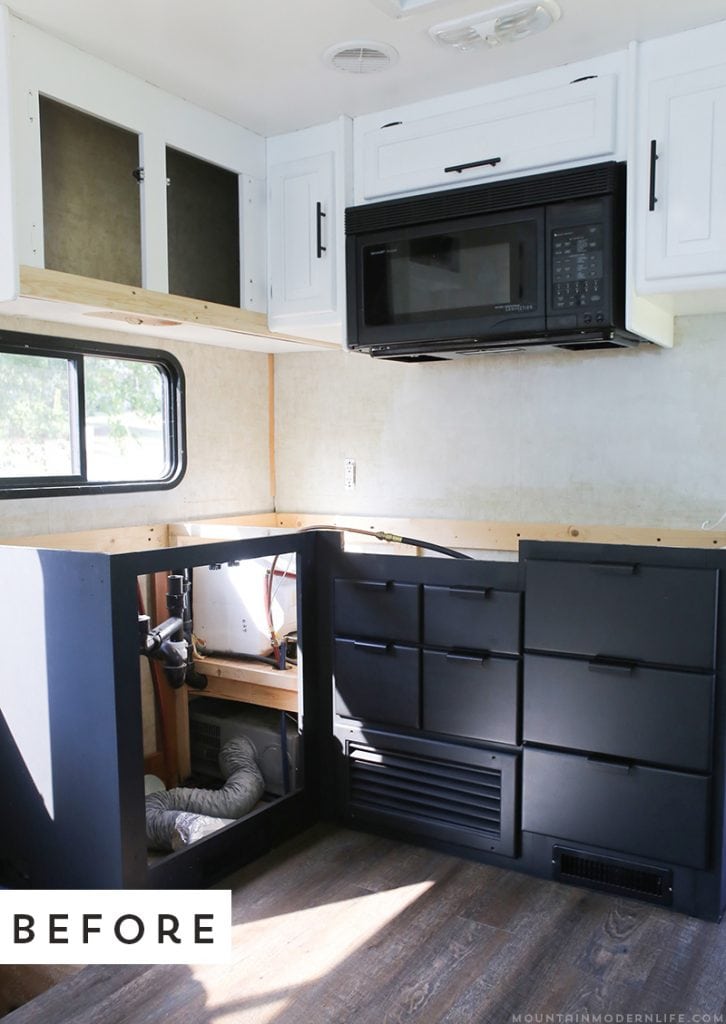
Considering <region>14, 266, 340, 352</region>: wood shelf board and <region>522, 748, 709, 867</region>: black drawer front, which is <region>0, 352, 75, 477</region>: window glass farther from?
<region>522, 748, 709, 867</region>: black drawer front

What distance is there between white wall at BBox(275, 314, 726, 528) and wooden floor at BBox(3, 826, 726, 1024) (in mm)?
1332

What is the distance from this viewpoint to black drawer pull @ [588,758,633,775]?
85.0 inches

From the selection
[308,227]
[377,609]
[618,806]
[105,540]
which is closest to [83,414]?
[105,540]

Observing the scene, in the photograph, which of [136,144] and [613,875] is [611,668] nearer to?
[613,875]

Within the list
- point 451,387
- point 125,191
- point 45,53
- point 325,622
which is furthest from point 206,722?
point 45,53

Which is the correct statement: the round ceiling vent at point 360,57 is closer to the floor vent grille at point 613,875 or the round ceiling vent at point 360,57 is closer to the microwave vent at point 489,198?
the microwave vent at point 489,198

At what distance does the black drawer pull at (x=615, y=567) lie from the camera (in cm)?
214

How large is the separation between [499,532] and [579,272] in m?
1.09

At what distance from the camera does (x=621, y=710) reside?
7.11ft

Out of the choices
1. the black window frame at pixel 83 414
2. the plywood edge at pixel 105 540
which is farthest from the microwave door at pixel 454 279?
the plywood edge at pixel 105 540

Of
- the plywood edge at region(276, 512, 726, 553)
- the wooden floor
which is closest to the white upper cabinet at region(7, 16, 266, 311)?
the plywood edge at region(276, 512, 726, 553)

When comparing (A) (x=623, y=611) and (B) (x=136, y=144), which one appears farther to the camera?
(B) (x=136, y=144)

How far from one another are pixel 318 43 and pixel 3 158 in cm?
89

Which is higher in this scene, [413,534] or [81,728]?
[413,534]
